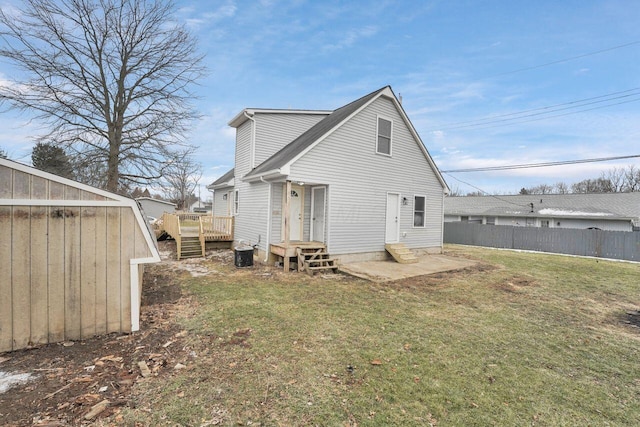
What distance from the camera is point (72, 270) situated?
12.9 ft

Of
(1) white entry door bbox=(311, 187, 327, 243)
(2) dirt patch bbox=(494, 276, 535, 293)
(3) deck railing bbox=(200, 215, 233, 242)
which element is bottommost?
(2) dirt patch bbox=(494, 276, 535, 293)

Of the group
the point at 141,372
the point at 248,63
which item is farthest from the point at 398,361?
the point at 248,63

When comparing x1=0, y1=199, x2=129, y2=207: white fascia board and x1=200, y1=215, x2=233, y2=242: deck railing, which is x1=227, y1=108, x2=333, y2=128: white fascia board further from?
x1=0, y1=199, x2=129, y2=207: white fascia board

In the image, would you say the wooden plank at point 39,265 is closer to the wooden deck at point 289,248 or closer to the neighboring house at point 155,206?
the wooden deck at point 289,248

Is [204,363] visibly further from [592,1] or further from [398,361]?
[592,1]

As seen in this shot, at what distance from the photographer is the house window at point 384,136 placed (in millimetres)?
11062

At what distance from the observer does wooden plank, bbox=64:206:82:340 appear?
153 inches

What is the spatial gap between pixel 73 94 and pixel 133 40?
3714 millimetres

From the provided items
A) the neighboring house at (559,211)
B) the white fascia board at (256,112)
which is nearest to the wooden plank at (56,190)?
the white fascia board at (256,112)

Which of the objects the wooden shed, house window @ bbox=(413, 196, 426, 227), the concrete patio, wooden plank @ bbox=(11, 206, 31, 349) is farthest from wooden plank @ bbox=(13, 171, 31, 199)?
house window @ bbox=(413, 196, 426, 227)

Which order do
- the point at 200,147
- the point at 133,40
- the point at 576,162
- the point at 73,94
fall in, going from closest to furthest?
1. the point at 73,94
2. the point at 133,40
3. the point at 200,147
4. the point at 576,162

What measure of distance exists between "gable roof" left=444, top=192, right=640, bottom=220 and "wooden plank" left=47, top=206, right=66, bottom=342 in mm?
27276

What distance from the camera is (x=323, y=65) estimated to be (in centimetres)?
1538

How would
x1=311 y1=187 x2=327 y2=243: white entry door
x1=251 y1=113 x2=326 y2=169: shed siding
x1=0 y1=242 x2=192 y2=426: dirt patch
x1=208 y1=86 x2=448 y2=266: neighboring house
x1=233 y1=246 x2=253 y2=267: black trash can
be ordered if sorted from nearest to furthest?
x1=0 y1=242 x2=192 y2=426: dirt patch, x1=233 y1=246 x2=253 y2=267: black trash can, x1=208 y1=86 x2=448 y2=266: neighboring house, x1=311 y1=187 x2=327 y2=243: white entry door, x1=251 y1=113 x2=326 y2=169: shed siding
